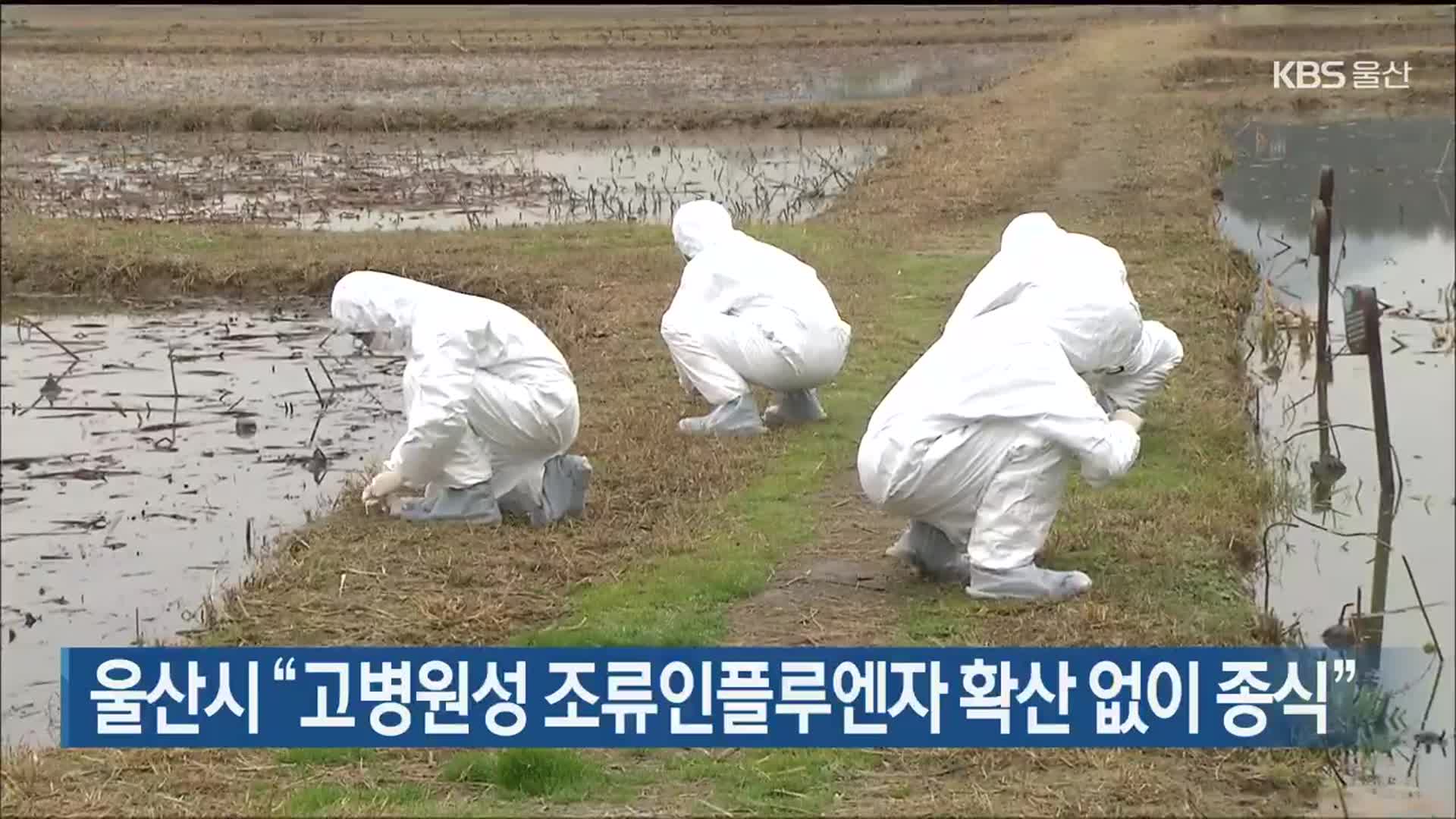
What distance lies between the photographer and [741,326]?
27.9 ft

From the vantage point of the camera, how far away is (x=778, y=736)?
5254 millimetres

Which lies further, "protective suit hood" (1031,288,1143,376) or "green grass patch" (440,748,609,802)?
"protective suit hood" (1031,288,1143,376)

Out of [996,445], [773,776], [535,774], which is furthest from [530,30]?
[773,776]

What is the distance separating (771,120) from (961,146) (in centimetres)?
513

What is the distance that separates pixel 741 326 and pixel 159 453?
3177mm

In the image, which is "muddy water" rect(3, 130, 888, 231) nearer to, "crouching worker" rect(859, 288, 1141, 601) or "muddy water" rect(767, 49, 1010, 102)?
"muddy water" rect(767, 49, 1010, 102)

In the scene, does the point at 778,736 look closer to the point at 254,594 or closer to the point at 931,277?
the point at 254,594

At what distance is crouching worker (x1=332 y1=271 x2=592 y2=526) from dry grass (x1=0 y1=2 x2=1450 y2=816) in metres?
0.23

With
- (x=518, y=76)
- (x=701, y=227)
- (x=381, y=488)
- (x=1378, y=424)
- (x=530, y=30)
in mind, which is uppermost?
(x=530, y=30)

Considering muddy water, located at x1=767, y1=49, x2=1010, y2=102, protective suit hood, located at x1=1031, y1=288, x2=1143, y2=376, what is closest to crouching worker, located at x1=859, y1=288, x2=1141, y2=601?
protective suit hood, located at x1=1031, y1=288, x2=1143, y2=376

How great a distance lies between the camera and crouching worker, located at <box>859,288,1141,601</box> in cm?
596

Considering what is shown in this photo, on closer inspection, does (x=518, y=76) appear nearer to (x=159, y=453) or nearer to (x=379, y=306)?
(x=159, y=453)

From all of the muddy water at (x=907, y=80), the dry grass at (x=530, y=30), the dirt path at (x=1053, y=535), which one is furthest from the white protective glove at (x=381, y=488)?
the dry grass at (x=530, y=30)
